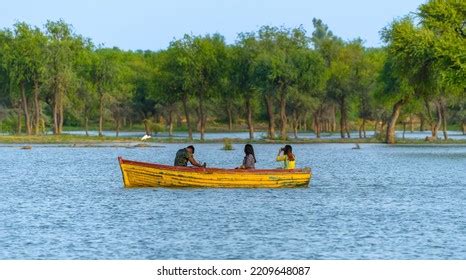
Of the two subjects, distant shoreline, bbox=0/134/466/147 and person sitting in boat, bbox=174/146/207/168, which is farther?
distant shoreline, bbox=0/134/466/147

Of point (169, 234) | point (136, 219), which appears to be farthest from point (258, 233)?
point (136, 219)

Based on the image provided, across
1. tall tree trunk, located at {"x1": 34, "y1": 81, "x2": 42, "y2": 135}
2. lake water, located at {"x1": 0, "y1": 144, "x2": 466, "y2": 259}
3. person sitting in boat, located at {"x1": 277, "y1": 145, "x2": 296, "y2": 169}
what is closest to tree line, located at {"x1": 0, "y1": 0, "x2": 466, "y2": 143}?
tall tree trunk, located at {"x1": 34, "y1": 81, "x2": 42, "y2": 135}

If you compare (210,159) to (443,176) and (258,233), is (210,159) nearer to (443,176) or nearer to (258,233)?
(443,176)

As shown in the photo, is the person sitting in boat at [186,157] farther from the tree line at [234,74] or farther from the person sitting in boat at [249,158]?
the tree line at [234,74]

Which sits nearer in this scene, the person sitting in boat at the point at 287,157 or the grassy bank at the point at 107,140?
the person sitting in boat at the point at 287,157

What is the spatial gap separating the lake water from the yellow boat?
53cm

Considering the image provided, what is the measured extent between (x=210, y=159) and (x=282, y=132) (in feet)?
133

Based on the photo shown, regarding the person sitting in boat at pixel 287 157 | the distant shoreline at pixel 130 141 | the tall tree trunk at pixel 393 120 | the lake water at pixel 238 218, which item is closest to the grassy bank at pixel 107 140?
the distant shoreline at pixel 130 141

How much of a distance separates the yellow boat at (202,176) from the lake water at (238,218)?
1.74ft

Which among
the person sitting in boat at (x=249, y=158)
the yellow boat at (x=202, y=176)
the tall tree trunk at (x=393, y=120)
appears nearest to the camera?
the person sitting in boat at (x=249, y=158)

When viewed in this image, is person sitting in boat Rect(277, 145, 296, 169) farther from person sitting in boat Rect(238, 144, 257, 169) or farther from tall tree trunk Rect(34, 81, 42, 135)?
tall tree trunk Rect(34, 81, 42, 135)

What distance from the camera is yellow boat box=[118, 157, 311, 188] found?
57.2m

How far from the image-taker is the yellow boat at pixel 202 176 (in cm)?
5719

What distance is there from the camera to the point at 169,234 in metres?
42.1
